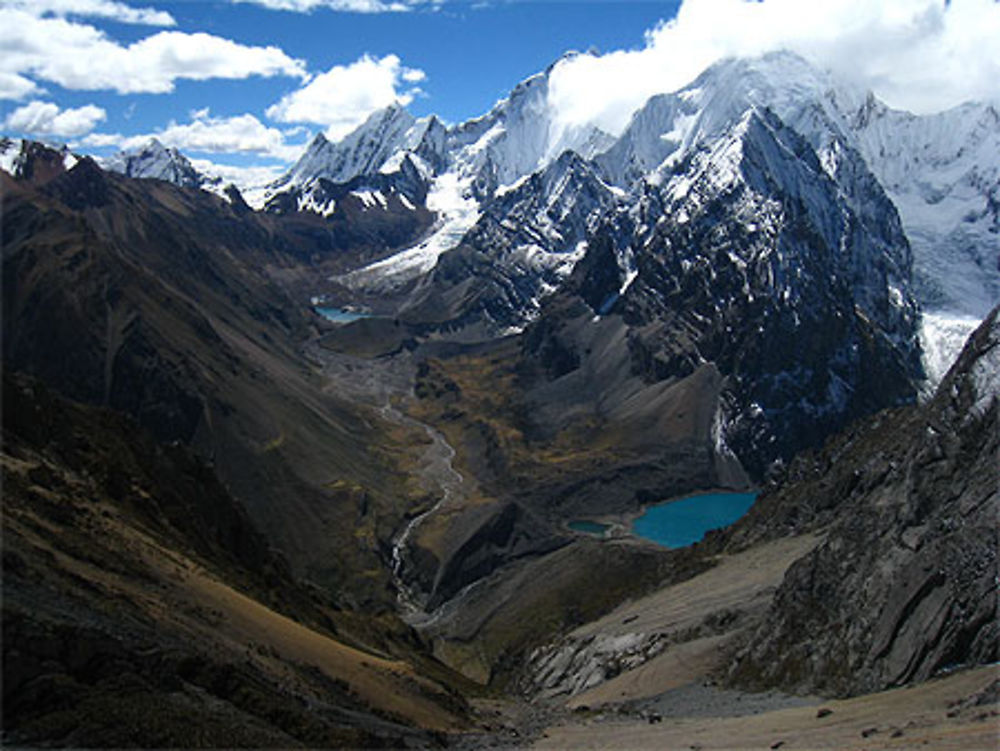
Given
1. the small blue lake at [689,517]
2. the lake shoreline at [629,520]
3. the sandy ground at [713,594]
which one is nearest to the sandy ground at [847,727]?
the sandy ground at [713,594]

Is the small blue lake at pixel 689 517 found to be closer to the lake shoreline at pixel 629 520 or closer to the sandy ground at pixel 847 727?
the lake shoreline at pixel 629 520

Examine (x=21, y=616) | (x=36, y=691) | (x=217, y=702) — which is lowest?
(x=217, y=702)

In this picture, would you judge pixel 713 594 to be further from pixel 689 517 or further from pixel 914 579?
pixel 689 517

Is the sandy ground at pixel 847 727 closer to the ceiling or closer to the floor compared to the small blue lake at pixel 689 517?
closer to the ceiling

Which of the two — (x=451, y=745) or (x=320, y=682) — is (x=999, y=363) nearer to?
(x=451, y=745)

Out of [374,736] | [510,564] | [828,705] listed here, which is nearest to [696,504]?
[510,564]

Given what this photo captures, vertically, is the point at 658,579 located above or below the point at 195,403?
below

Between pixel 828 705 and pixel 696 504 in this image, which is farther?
pixel 696 504
